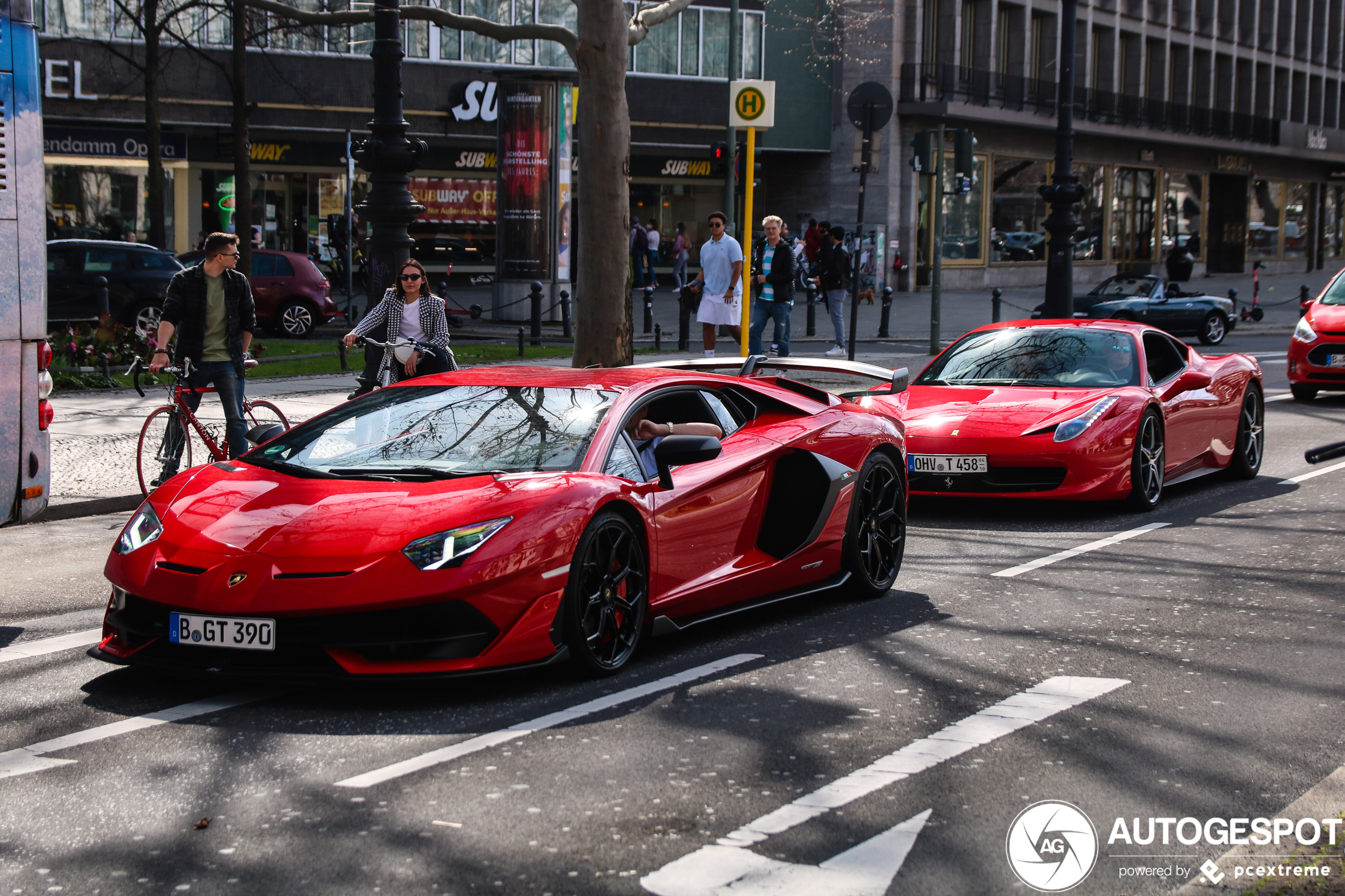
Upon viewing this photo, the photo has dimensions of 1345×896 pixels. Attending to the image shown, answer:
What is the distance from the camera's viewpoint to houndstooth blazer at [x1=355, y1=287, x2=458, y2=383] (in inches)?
425

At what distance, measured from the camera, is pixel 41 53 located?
33.7 m

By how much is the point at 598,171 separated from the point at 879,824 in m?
11.9

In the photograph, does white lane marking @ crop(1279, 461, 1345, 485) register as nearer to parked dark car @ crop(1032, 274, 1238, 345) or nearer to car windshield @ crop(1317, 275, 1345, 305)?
car windshield @ crop(1317, 275, 1345, 305)

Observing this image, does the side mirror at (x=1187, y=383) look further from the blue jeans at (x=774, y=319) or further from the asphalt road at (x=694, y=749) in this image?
the blue jeans at (x=774, y=319)

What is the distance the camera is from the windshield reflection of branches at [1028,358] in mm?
10586

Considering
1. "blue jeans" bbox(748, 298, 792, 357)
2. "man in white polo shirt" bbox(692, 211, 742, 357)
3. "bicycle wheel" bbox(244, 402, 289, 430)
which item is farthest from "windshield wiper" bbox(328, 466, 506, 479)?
"blue jeans" bbox(748, 298, 792, 357)

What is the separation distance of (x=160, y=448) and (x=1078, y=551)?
6.03 m

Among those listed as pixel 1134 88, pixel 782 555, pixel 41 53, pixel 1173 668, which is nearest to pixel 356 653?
pixel 782 555

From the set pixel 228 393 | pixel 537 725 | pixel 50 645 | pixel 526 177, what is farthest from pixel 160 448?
pixel 526 177

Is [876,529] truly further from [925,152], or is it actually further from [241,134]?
[241,134]

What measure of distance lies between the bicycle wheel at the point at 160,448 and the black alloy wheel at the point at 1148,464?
6309 millimetres

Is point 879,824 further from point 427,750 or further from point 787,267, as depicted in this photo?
point 787,267

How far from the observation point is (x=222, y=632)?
200 inches

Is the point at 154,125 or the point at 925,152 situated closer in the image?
the point at 925,152
